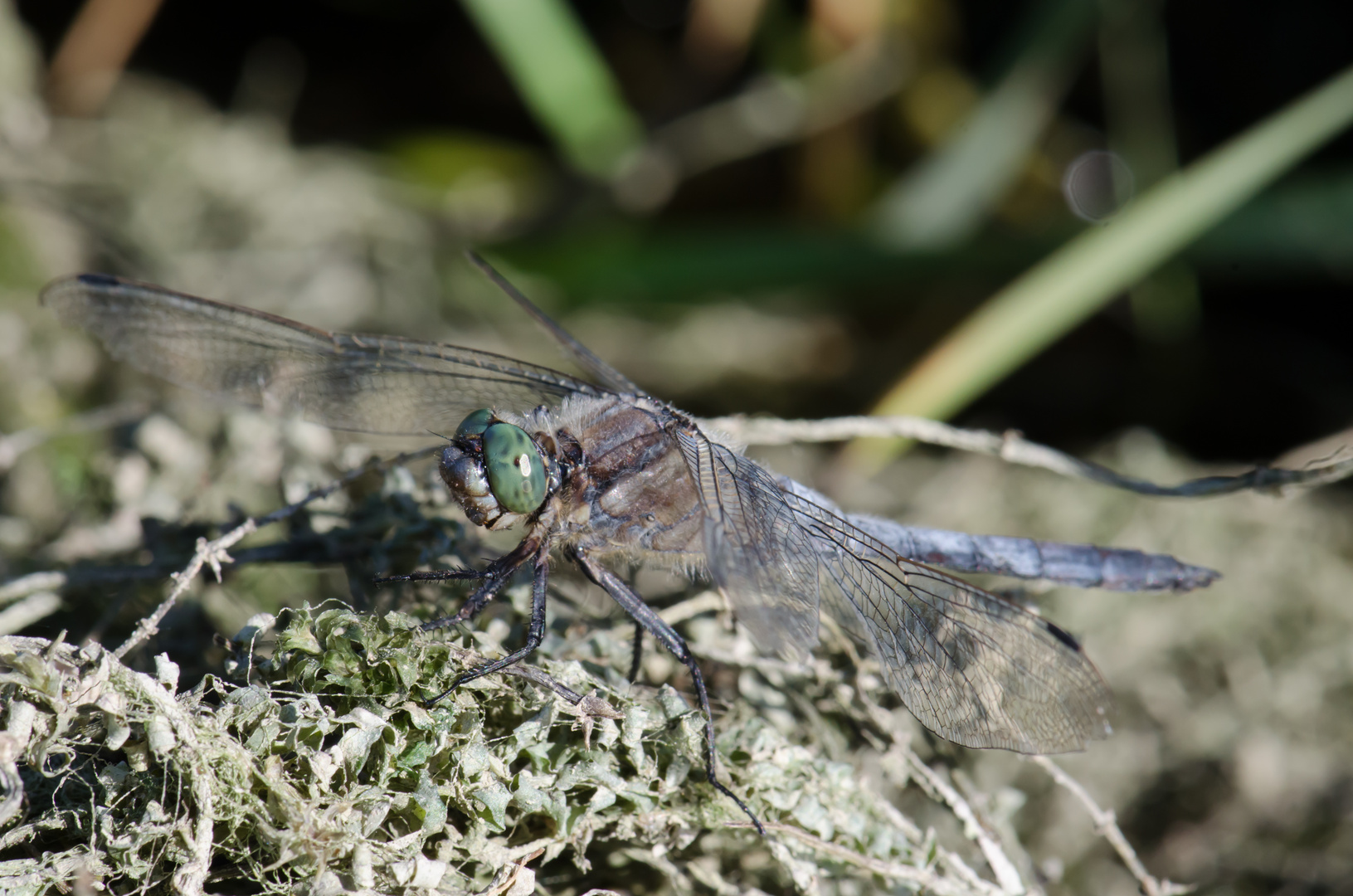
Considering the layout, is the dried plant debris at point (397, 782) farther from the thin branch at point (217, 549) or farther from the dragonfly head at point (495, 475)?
the dragonfly head at point (495, 475)

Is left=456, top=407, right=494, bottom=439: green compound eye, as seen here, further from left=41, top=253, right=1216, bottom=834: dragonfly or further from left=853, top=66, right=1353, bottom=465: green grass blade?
left=853, top=66, right=1353, bottom=465: green grass blade

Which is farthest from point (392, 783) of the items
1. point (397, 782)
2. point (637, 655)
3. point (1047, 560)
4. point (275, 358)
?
point (1047, 560)

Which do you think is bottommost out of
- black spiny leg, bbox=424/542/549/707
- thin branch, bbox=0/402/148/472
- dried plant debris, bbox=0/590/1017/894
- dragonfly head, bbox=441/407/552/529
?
dried plant debris, bbox=0/590/1017/894

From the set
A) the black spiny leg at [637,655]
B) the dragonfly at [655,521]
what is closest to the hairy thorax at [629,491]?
the dragonfly at [655,521]

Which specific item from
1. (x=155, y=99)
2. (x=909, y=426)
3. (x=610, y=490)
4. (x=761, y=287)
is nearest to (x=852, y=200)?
(x=761, y=287)

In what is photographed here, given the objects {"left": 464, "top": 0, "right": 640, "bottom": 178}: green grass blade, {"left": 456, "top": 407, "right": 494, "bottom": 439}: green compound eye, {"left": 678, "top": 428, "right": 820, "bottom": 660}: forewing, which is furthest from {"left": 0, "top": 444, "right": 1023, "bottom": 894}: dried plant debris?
{"left": 464, "top": 0, "right": 640, "bottom": 178}: green grass blade

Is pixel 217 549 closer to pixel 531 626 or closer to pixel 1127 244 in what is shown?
pixel 531 626
